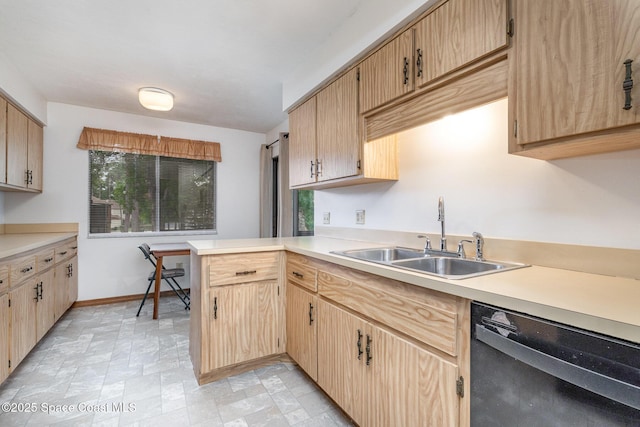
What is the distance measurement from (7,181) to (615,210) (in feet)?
13.9

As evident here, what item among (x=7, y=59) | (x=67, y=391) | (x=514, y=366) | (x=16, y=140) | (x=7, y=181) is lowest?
(x=67, y=391)

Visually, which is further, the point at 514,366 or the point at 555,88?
the point at 555,88

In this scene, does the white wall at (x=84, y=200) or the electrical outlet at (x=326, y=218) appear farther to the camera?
the white wall at (x=84, y=200)

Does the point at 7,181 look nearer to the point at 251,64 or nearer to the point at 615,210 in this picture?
the point at 251,64

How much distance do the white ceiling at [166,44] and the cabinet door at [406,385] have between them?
6.52 feet

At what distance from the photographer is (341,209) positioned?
2.65 meters

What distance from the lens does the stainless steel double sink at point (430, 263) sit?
1.34 meters

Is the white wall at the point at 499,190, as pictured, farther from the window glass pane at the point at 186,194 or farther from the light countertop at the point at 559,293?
the window glass pane at the point at 186,194

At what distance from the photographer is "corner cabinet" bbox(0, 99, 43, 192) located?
2.62 m

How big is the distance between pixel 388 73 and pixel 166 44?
1757 mm

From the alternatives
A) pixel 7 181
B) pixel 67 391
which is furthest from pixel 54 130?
pixel 67 391

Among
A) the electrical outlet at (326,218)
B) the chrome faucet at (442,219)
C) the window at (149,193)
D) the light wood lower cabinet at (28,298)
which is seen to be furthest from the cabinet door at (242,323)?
the window at (149,193)

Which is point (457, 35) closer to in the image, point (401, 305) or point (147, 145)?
point (401, 305)

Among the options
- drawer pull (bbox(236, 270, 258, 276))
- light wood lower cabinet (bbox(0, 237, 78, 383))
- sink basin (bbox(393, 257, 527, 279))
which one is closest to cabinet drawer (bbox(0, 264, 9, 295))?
light wood lower cabinet (bbox(0, 237, 78, 383))
